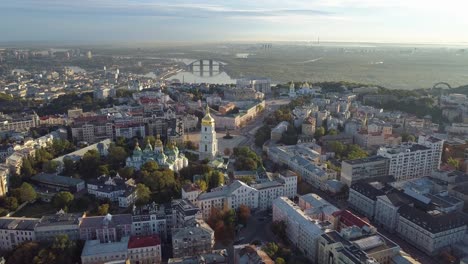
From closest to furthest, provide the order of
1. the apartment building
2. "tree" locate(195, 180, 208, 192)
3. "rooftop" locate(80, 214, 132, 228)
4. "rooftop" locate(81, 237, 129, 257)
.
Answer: "rooftop" locate(81, 237, 129, 257) < "rooftop" locate(80, 214, 132, 228) < "tree" locate(195, 180, 208, 192) < the apartment building

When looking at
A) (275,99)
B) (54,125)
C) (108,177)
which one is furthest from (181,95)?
(108,177)

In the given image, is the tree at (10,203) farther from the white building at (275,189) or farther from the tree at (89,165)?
the white building at (275,189)

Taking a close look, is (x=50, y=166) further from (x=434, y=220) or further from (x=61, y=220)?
(x=434, y=220)

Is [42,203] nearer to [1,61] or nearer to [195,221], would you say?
[195,221]

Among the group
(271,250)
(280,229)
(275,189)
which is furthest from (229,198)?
(271,250)

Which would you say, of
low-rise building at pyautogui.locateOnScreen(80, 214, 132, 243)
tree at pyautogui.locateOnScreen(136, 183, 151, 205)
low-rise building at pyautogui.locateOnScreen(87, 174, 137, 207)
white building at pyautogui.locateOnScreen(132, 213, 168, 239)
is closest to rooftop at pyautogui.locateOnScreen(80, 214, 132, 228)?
low-rise building at pyautogui.locateOnScreen(80, 214, 132, 243)

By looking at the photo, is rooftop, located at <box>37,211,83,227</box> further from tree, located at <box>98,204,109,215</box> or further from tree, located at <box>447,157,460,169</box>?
tree, located at <box>447,157,460,169</box>
